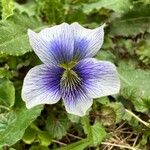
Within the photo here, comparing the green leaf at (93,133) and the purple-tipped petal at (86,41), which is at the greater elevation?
the purple-tipped petal at (86,41)

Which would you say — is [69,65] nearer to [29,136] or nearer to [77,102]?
[77,102]

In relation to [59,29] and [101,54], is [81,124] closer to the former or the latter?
[101,54]

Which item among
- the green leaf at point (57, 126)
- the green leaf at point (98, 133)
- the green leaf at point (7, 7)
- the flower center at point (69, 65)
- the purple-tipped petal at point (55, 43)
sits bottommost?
the green leaf at point (57, 126)

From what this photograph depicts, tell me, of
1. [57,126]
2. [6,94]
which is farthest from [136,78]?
[6,94]

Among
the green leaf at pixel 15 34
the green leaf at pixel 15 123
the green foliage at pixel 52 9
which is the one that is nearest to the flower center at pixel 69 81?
the green leaf at pixel 15 123

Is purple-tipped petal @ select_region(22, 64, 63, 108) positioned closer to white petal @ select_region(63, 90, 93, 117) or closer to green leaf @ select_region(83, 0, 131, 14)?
white petal @ select_region(63, 90, 93, 117)

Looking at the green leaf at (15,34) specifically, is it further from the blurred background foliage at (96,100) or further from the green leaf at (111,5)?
the green leaf at (111,5)
